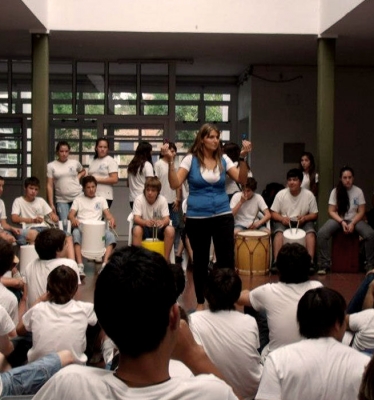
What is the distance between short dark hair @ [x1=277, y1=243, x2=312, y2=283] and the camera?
12.5 ft

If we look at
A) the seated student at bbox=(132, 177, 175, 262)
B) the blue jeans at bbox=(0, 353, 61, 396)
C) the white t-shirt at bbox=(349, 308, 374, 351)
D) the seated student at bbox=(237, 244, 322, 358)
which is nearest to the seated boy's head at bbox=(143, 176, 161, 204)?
the seated student at bbox=(132, 177, 175, 262)

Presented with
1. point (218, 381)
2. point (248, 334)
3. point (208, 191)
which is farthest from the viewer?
point (208, 191)

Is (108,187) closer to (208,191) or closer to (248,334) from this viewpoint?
(208,191)

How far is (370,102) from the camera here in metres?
12.0

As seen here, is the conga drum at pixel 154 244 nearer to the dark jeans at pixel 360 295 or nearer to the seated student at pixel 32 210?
the seated student at pixel 32 210

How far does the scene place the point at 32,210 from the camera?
8.14m

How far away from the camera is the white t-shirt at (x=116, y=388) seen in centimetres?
134

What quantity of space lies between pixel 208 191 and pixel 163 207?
286 centimetres

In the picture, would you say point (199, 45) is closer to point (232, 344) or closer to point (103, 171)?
point (103, 171)

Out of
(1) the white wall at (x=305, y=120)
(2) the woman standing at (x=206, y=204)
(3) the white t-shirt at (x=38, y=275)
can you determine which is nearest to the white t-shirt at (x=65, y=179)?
(2) the woman standing at (x=206, y=204)

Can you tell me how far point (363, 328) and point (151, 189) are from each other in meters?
4.71

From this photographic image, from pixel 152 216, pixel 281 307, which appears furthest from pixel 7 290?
pixel 152 216

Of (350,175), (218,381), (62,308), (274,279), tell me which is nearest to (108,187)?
(274,279)

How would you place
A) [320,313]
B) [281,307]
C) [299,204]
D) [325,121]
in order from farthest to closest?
1. [325,121]
2. [299,204]
3. [281,307]
4. [320,313]
